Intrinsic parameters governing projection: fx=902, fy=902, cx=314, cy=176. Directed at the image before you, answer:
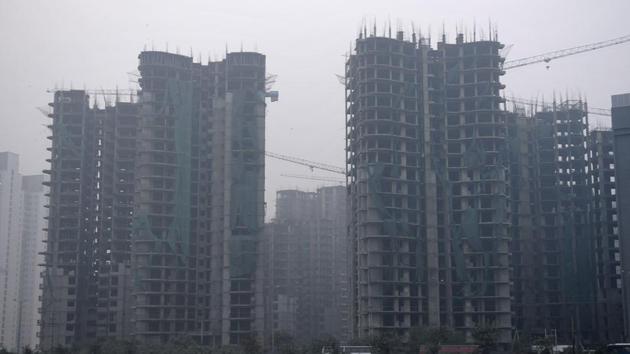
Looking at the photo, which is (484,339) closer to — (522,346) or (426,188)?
(522,346)

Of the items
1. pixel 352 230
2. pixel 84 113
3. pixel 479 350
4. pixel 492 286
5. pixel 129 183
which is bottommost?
pixel 479 350

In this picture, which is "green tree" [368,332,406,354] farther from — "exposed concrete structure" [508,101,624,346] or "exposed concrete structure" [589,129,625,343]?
"exposed concrete structure" [589,129,625,343]

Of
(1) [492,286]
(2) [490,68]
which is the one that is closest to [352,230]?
(1) [492,286]

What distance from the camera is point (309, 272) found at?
153250 millimetres

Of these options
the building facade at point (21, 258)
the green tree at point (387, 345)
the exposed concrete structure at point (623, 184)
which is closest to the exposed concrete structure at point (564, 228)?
the exposed concrete structure at point (623, 184)

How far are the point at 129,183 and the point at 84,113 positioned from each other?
12.2 meters

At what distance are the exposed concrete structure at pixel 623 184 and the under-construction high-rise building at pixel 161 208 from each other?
43600 mm

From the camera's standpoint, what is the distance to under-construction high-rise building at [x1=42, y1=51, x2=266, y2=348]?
113m

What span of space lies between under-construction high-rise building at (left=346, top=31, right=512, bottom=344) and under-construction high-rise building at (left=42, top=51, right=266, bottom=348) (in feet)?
45.7

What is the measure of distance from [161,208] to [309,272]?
1774 inches

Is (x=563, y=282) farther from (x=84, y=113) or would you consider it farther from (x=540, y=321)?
(x=84, y=113)

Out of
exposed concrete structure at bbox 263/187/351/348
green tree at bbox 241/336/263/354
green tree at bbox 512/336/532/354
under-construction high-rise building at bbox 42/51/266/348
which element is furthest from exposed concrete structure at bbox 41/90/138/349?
green tree at bbox 512/336/532/354

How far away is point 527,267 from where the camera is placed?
125312 millimetres

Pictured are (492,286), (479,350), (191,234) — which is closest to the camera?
(479,350)
